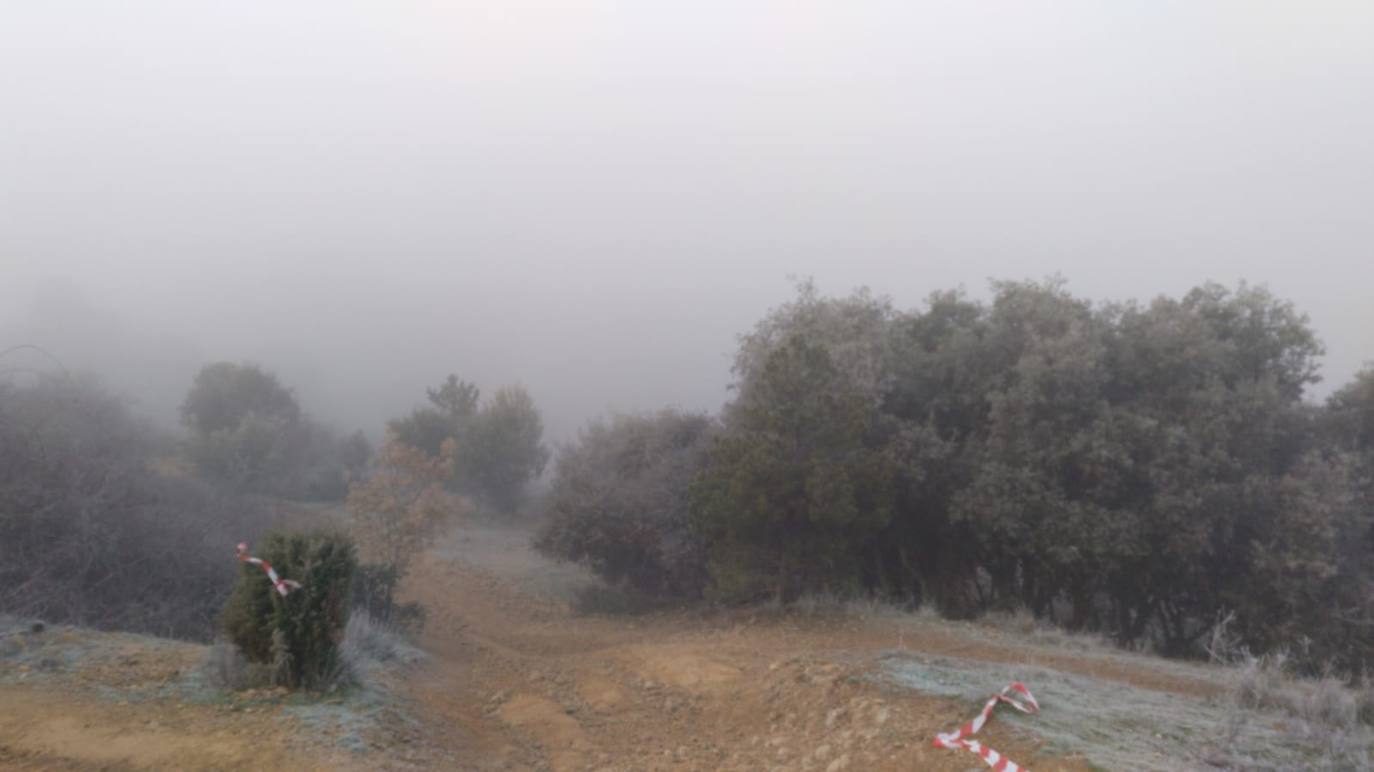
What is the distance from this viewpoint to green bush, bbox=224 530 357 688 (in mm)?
7828

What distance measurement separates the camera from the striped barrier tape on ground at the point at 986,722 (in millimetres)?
6404

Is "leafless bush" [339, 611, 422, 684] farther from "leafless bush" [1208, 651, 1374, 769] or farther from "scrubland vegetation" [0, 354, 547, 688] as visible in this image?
"leafless bush" [1208, 651, 1374, 769]

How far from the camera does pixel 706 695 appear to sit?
32.0ft

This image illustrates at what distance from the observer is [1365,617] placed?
1418 centimetres

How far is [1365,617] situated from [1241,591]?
1740 mm

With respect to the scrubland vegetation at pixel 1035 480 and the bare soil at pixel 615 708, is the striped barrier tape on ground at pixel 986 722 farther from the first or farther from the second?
the scrubland vegetation at pixel 1035 480

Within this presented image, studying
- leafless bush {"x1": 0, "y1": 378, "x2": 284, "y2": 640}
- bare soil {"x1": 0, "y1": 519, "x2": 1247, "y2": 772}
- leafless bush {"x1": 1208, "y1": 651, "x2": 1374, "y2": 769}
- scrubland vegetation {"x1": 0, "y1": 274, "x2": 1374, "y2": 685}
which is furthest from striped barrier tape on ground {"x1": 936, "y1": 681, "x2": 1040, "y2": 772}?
leafless bush {"x1": 0, "y1": 378, "x2": 284, "y2": 640}

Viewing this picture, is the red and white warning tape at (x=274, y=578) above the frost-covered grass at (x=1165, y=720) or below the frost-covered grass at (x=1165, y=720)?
above

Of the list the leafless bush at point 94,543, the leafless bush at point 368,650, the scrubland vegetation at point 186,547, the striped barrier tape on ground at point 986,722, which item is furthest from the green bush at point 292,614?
the striped barrier tape on ground at point 986,722

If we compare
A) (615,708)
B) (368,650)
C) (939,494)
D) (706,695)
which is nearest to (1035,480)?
(939,494)

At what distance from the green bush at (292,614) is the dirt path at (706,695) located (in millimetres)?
1252

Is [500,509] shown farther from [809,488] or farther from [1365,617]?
[1365,617]

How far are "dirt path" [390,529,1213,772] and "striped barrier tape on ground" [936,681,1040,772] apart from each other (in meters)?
0.13

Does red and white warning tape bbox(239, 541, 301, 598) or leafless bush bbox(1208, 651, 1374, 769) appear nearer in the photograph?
leafless bush bbox(1208, 651, 1374, 769)
